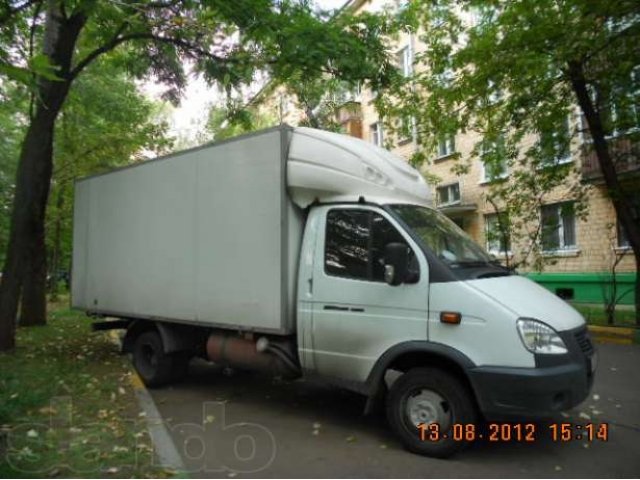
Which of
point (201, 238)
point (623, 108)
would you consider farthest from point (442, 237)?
point (623, 108)

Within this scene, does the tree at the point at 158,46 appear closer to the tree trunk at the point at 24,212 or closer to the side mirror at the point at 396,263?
the tree trunk at the point at 24,212

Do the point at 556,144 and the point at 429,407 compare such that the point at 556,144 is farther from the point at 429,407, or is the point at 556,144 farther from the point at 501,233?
the point at 429,407

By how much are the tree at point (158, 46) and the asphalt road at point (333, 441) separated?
14.6ft

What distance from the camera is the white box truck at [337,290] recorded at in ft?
14.4

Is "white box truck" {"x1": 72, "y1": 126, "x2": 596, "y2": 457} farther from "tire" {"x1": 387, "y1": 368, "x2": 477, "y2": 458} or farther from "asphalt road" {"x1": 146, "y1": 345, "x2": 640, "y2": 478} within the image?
"asphalt road" {"x1": 146, "y1": 345, "x2": 640, "y2": 478}

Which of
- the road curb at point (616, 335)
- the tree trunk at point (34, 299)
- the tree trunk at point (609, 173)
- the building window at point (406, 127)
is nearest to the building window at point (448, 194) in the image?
the building window at point (406, 127)

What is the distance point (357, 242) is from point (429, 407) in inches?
63.6

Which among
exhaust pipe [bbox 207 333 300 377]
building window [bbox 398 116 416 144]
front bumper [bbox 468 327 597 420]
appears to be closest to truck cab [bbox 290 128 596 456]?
front bumper [bbox 468 327 597 420]

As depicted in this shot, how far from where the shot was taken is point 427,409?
4.67 metres

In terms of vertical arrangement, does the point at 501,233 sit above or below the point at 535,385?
above

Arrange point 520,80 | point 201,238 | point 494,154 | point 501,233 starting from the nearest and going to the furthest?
point 201,238, point 520,80, point 494,154, point 501,233

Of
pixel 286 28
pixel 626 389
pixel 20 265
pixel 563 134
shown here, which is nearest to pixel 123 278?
pixel 20 265

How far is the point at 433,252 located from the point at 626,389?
3.92 metres

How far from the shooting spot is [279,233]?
5543 millimetres
